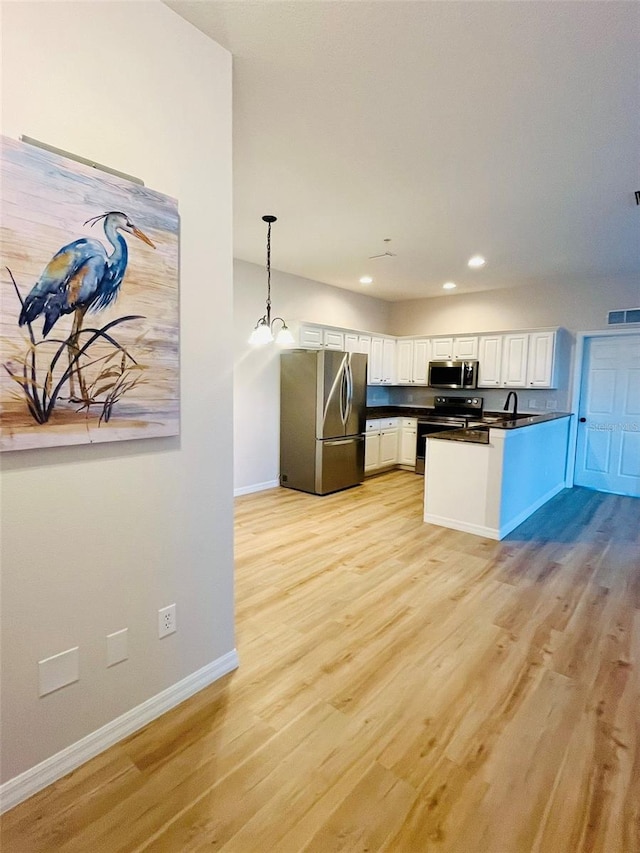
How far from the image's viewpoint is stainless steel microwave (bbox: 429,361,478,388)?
6285 mm

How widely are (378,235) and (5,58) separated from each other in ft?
10.9

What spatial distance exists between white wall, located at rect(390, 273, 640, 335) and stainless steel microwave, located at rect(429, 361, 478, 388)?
65cm

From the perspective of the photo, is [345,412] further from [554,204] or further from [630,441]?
[630,441]

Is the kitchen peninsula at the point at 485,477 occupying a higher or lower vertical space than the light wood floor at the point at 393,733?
higher

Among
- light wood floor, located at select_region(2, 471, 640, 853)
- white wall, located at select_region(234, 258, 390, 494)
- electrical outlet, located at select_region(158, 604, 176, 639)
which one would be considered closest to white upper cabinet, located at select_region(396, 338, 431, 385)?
white wall, located at select_region(234, 258, 390, 494)

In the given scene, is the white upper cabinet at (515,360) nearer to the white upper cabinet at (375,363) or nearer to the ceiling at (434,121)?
the ceiling at (434,121)

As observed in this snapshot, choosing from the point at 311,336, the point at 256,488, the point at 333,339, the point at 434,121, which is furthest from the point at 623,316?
the point at 256,488

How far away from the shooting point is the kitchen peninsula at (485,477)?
12.8 feet

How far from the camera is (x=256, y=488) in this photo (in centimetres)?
542

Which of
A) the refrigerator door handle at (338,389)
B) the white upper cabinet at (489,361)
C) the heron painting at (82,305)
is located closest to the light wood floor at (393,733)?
the heron painting at (82,305)

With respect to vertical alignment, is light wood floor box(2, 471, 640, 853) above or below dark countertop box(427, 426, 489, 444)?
below

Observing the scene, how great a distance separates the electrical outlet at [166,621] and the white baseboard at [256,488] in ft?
11.0

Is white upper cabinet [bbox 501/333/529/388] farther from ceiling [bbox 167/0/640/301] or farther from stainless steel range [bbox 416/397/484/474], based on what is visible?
ceiling [bbox 167/0/640/301]

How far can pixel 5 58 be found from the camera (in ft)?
4.09
